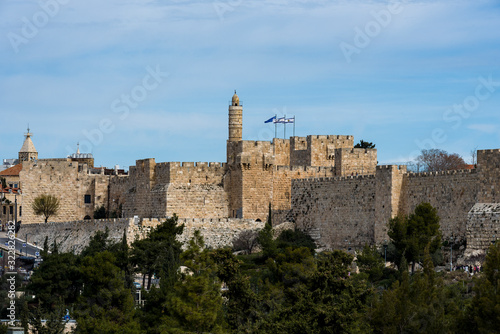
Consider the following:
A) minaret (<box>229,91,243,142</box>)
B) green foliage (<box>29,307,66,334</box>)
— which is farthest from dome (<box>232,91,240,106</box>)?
green foliage (<box>29,307,66,334</box>)

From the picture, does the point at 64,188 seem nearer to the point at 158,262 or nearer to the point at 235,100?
the point at 235,100

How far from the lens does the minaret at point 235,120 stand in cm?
6266

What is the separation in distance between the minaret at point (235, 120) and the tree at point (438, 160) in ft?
53.9

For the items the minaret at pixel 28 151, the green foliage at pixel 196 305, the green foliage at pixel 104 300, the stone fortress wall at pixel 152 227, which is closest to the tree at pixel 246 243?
the stone fortress wall at pixel 152 227

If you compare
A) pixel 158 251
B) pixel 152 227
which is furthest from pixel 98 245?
pixel 158 251

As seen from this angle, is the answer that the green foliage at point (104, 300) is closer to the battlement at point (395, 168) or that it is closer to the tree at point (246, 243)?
the tree at point (246, 243)

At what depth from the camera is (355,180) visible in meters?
56.1

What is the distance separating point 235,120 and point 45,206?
11.4 meters

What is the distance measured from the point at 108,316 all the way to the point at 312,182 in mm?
18945

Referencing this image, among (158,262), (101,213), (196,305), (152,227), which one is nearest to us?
(196,305)

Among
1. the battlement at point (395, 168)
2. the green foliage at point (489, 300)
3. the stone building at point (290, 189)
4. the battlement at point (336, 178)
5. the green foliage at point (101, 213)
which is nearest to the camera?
the green foliage at point (489, 300)

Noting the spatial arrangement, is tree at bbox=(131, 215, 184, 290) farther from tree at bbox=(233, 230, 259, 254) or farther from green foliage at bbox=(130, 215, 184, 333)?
tree at bbox=(233, 230, 259, 254)

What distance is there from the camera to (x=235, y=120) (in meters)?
62.8

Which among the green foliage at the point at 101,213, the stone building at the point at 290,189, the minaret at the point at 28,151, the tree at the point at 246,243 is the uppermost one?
the minaret at the point at 28,151
